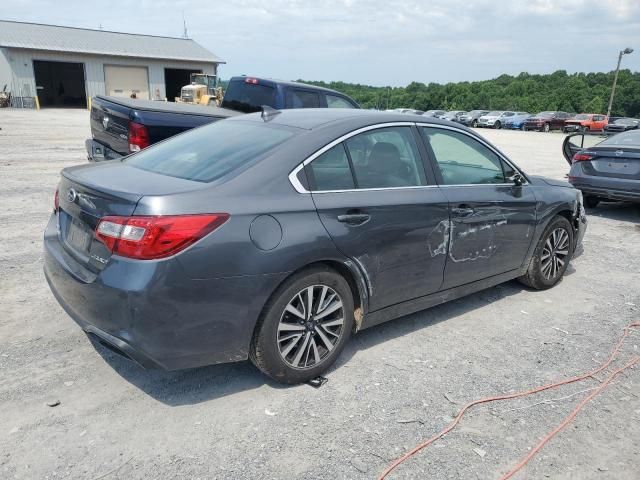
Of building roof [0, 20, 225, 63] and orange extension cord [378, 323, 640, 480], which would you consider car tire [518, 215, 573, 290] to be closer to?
orange extension cord [378, 323, 640, 480]

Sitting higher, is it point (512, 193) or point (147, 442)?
point (512, 193)

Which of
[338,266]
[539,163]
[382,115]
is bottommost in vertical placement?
[539,163]

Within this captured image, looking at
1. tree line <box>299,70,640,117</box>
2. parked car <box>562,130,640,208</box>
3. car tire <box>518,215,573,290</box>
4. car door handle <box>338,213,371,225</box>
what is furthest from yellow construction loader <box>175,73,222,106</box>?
car door handle <box>338,213,371,225</box>

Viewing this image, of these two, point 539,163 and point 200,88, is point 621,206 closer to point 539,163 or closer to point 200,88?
point 539,163

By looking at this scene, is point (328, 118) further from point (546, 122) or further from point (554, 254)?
point (546, 122)

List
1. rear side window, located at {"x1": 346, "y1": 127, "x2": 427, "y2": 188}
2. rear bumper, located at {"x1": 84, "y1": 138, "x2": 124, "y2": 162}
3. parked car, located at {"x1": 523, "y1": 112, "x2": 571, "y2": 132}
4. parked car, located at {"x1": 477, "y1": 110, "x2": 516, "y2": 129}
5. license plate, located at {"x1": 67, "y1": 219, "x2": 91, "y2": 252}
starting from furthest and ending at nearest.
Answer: parked car, located at {"x1": 477, "y1": 110, "x2": 516, "y2": 129}, parked car, located at {"x1": 523, "y1": 112, "x2": 571, "y2": 132}, rear bumper, located at {"x1": 84, "y1": 138, "x2": 124, "y2": 162}, rear side window, located at {"x1": 346, "y1": 127, "x2": 427, "y2": 188}, license plate, located at {"x1": 67, "y1": 219, "x2": 91, "y2": 252}

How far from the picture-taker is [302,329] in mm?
3326

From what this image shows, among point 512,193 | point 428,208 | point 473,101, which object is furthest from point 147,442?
point 473,101

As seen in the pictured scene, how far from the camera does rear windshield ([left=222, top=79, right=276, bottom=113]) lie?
8.98 meters

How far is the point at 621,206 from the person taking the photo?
10250 millimetres

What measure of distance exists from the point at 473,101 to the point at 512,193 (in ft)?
239

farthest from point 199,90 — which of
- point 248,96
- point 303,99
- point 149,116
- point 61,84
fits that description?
point 149,116

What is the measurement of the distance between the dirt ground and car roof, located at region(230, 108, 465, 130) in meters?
1.63


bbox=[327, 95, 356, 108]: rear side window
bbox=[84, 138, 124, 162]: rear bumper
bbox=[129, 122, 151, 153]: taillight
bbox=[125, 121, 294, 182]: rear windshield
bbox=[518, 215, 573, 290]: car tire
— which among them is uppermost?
bbox=[327, 95, 356, 108]: rear side window
